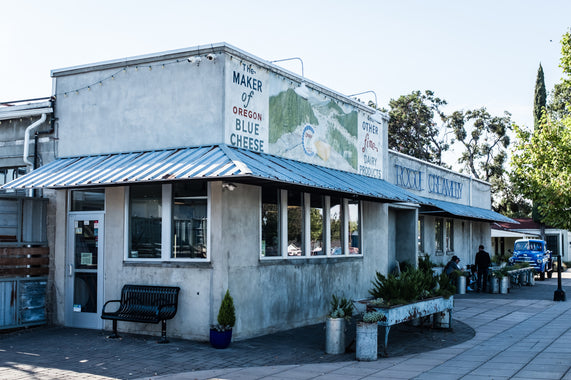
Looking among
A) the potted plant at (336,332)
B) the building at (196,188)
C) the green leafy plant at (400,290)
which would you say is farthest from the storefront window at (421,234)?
the potted plant at (336,332)

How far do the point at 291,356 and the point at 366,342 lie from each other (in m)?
1.25

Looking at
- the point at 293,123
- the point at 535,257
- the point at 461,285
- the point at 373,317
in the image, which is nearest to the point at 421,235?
the point at 461,285

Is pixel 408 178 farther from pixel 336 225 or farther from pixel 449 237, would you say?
pixel 336 225

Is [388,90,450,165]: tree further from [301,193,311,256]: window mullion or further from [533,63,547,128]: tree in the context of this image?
[301,193,311,256]: window mullion

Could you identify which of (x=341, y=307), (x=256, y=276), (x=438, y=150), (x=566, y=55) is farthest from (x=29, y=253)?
(x=438, y=150)

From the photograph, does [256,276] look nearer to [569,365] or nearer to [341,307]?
[341,307]

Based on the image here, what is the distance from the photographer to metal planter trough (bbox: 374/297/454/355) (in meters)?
10.4

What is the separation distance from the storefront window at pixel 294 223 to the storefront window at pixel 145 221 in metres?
2.87

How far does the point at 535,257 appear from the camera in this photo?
107 ft

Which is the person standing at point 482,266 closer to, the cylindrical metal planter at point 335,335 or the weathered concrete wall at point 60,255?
the cylindrical metal planter at point 335,335

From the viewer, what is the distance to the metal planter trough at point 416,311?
10.4 meters

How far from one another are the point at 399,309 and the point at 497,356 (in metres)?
1.71

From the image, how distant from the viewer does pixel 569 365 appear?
9.21 meters

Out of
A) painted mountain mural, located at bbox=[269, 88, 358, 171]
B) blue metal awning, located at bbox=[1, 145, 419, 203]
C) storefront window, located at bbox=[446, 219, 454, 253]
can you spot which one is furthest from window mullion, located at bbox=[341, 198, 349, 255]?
storefront window, located at bbox=[446, 219, 454, 253]
